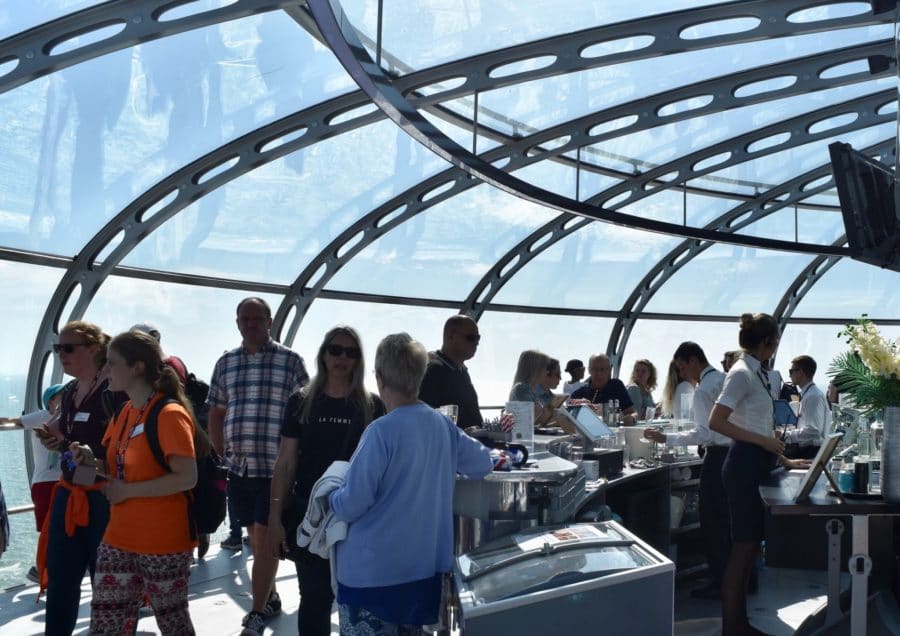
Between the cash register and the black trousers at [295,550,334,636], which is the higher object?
the cash register

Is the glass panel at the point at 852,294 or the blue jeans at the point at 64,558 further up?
the glass panel at the point at 852,294

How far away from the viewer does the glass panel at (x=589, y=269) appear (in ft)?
42.7

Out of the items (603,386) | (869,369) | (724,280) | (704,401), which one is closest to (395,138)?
(603,386)

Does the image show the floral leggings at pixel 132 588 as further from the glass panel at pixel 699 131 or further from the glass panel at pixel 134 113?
the glass panel at pixel 699 131

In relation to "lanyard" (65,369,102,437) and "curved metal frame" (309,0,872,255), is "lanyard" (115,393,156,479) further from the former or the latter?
"curved metal frame" (309,0,872,255)

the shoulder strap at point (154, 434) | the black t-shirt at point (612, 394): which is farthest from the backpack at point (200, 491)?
the black t-shirt at point (612, 394)

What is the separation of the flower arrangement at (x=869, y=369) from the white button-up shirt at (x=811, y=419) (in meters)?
3.02

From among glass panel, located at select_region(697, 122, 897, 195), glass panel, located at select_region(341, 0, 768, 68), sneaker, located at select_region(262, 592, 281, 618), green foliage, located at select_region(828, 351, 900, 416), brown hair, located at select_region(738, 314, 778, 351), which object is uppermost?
glass panel, located at select_region(697, 122, 897, 195)

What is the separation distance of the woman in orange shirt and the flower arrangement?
279cm

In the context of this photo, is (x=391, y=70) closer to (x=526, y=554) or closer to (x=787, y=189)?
(x=526, y=554)

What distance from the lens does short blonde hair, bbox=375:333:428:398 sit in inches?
117

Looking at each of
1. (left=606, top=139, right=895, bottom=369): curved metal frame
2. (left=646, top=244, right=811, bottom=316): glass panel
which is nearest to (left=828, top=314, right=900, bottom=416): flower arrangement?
(left=606, top=139, right=895, bottom=369): curved metal frame

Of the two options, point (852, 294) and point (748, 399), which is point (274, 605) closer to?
point (748, 399)

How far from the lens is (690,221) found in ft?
43.0
